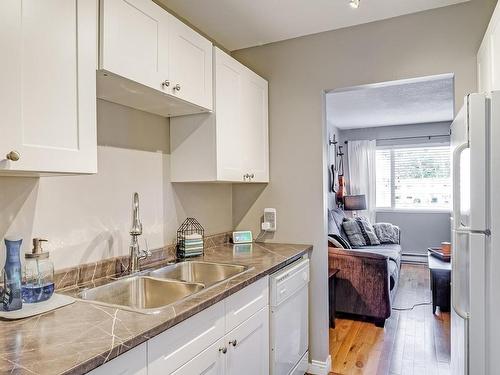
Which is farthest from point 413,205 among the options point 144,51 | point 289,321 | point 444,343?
point 144,51

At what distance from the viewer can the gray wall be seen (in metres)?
2.29

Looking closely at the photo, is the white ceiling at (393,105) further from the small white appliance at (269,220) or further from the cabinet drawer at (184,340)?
the cabinet drawer at (184,340)

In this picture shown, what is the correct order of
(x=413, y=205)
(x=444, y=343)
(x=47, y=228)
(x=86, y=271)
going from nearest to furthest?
(x=47, y=228) → (x=86, y=271) → (x=444, y=343) → (x=413, y=205)

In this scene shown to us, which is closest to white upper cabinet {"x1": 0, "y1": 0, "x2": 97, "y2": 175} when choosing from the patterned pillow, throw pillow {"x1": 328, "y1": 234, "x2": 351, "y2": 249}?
throw pillow {"x1": 328, "y1": 234, "x2": 351, "y2": 249}

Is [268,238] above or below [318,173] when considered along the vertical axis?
below

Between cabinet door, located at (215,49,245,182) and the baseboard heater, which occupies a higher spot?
cabinet door, located at (215,49,245,182)

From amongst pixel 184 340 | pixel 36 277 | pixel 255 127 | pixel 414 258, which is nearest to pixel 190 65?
pixel 255 127

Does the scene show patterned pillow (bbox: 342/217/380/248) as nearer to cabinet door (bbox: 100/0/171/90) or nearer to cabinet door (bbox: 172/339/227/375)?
cabinet door (bbox: 172/339/227/375)

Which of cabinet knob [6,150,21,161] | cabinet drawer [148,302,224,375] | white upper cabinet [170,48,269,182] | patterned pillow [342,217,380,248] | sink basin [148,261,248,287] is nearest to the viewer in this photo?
cabinet knob [6,150,21,161]

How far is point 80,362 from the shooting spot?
0.89m

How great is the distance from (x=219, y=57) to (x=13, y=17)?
124cm

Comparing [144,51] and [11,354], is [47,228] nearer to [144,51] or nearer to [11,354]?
[11,354]

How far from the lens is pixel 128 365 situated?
1058 mm

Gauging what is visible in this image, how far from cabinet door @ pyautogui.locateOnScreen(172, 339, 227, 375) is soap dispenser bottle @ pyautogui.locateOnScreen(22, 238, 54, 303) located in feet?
1.79
